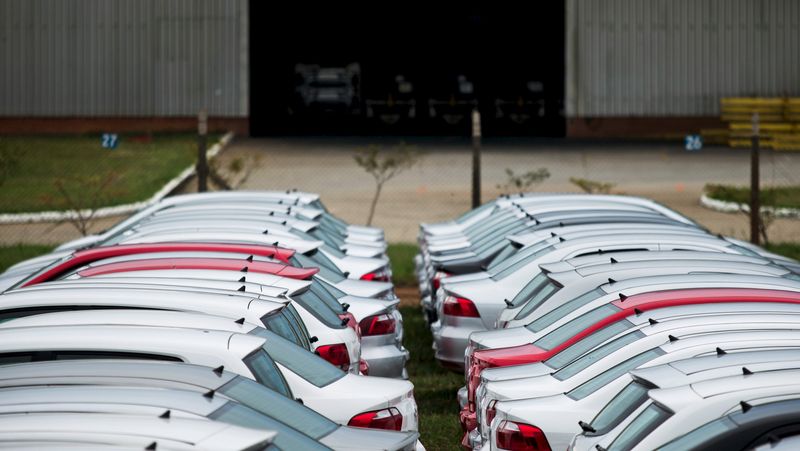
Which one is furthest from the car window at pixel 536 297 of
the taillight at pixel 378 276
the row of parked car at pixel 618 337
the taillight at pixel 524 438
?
the taillight at pixel 524 438

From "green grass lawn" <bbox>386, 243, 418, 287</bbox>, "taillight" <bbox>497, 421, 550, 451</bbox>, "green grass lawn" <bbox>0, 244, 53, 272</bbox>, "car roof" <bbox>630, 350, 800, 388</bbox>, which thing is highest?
"car roof" <bbox>630, 350, 800, 388</bbox>

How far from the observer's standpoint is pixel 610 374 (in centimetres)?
734

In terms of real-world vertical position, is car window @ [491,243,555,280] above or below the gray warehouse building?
below

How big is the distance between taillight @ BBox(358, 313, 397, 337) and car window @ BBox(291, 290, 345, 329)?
64 cm

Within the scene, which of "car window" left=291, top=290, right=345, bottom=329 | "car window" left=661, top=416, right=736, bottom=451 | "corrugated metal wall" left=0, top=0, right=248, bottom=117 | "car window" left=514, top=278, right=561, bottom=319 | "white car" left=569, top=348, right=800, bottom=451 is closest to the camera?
"car window" left=661, top=416, right=736, bottom=451

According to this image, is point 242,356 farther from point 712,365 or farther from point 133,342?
point 712,365

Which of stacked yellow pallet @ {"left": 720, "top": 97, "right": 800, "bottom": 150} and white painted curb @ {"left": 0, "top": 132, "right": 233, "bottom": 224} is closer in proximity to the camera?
white painted curb @ {"left": 0, "top": 132, "right": 233, "bottom": 224}

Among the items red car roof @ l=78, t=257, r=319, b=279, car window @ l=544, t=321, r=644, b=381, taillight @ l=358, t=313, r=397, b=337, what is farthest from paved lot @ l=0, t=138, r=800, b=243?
car window @ l=544, t=321, r=644, b=381

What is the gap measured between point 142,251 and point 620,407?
205 inches

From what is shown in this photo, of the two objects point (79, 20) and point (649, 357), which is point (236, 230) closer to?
point (649, 357)

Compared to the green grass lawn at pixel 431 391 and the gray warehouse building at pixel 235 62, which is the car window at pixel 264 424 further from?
the gray warehouse building at pixel 235 62

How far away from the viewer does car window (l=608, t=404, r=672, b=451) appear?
5.75m

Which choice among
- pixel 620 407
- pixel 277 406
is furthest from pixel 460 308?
pixel 277 406

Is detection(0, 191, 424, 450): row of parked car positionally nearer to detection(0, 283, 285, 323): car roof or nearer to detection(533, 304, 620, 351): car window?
detection(0, 283, 285, 323): car roof
